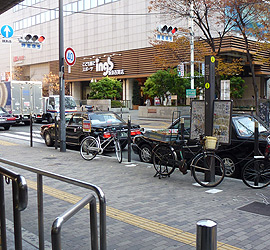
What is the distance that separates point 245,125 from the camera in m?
9.09

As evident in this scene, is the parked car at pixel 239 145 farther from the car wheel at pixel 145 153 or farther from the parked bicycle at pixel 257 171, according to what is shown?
the car wheel at pixel 145 153

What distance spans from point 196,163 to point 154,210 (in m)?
2.11

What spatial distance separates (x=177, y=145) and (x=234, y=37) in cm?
2963

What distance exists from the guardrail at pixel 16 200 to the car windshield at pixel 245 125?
6.36 m

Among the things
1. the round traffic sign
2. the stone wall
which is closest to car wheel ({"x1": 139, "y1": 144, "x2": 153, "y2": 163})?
the round traffic sign

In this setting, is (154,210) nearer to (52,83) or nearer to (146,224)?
(146,224)

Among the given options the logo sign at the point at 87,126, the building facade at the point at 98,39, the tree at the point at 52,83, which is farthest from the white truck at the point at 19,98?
the tree at the point at 52,83

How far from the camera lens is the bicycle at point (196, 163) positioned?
7551 millimetres

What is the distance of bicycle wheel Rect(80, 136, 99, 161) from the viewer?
432 inches

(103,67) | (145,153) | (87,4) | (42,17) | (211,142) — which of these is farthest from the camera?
(42,17)

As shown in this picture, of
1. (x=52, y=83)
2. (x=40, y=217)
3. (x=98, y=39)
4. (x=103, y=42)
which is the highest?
(x=98, y=39)

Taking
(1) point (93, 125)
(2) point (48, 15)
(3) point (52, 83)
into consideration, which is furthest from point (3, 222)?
(2) point (48, 15)

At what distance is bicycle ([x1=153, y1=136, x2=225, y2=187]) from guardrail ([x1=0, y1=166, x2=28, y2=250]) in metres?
4.49

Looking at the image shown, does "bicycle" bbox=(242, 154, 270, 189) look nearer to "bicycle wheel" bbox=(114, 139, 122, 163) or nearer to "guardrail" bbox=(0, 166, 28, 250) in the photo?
"bicycle wheel" bbox=(114, 139, 122, 163)
